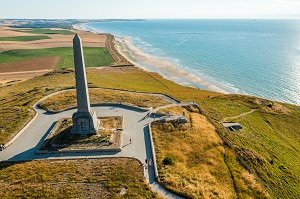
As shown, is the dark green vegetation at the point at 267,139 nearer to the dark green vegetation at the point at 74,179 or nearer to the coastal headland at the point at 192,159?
the coastal headland at the point at 192,159

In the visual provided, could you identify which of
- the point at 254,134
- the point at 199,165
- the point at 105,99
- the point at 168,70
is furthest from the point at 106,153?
the point at 168,70

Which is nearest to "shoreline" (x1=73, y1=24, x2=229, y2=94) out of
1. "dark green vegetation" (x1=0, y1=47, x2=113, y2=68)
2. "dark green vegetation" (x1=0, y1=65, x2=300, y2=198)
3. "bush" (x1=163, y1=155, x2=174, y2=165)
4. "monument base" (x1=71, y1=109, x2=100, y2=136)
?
"dark green vegetation" (x1=0, y1=65, x2=300, y2=198)

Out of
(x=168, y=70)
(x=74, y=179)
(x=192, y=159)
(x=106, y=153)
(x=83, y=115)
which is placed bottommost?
(x=168, y=70)

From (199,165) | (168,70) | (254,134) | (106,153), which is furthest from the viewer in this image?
(168,70)

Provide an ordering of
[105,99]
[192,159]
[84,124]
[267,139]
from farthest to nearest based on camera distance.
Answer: [105,99], [267,139], [84,124], [192,159]

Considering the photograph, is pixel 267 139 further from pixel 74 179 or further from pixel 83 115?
pixel 74 179

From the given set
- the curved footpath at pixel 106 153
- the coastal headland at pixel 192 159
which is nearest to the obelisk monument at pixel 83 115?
the curved footpath at pixel 106 153

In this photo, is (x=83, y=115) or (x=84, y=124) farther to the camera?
(x=84, y=124)

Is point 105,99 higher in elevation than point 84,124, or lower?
lower

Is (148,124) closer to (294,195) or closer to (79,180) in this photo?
(79,180)
